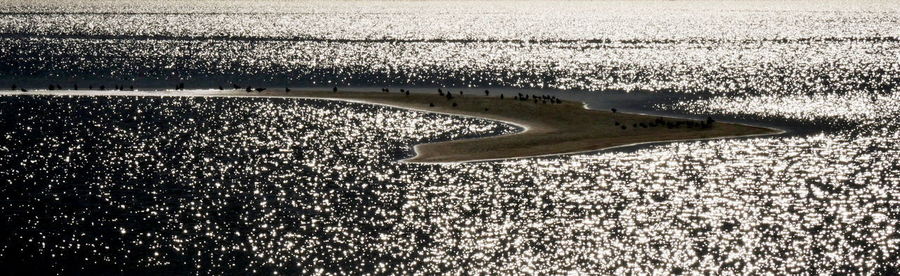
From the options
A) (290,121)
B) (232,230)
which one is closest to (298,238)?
(232,230)

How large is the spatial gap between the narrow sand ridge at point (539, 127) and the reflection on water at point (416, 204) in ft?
8.40

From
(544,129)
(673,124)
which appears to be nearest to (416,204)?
(544,129)

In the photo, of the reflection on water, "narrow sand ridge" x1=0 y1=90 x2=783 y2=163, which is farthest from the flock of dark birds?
the reflection on water

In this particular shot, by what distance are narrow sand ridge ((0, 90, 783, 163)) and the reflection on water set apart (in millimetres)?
2559

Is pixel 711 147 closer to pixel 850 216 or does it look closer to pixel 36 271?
pixel 850 216

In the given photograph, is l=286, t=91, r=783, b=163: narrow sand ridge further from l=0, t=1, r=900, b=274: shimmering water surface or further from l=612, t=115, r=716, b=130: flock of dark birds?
l=0, t=1, r=900, b=274: shimmering water surface

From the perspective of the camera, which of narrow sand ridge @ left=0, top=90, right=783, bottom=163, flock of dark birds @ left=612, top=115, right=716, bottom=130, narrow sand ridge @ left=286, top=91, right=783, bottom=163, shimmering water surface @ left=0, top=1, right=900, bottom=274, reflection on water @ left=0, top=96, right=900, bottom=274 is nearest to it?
reflection on water @ left=0, top=96, right=900, bottom=274

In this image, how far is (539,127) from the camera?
84.6 m

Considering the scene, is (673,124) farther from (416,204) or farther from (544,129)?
(416,204)

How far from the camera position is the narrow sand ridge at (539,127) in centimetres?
7431

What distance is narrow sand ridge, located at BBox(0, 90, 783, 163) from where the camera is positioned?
7431cm

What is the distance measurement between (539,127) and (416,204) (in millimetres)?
28984

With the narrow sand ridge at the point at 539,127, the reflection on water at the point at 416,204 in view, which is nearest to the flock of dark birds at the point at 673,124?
the narrow sand ridge at the point at 539,127

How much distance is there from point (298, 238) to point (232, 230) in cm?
327
